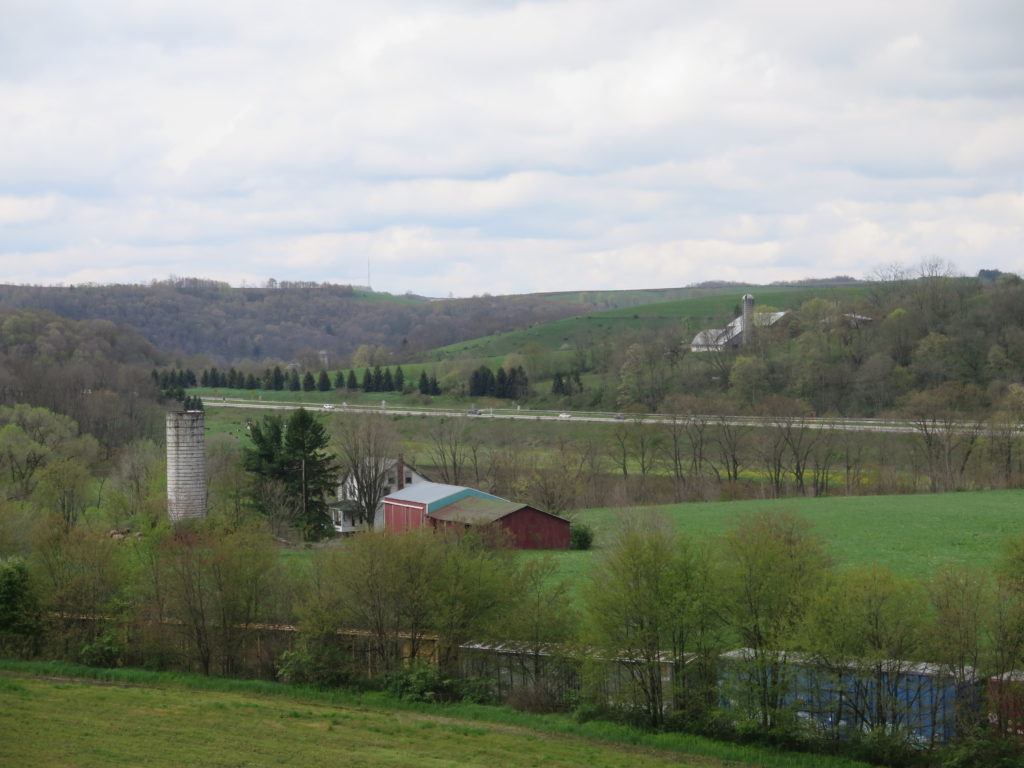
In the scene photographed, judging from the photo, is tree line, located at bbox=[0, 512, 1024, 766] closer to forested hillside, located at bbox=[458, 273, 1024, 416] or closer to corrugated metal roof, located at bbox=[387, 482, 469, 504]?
corrugated metal roof, located at bbox=[387, 482, 469, 504]

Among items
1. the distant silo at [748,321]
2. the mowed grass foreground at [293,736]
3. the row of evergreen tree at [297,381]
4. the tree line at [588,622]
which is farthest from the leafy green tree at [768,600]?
the row of evergreen tree at [297,381]

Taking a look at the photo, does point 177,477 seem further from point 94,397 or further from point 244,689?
point 94,397

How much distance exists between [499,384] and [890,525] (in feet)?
207

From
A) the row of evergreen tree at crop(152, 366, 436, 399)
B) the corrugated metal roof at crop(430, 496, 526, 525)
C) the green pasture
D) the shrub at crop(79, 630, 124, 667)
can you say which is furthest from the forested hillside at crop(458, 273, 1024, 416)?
the shrub at crop(79, 630, 124, 667)

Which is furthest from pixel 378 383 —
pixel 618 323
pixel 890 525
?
pixel 890 525

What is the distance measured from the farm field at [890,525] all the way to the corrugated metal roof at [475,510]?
312cm

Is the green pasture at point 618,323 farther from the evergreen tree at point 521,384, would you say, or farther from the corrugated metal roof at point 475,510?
the corrugated metal roof at point 475,510

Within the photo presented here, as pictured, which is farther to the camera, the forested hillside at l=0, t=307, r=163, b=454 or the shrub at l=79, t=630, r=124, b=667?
the forested hillside at l=0, t=307, r=163, b=454

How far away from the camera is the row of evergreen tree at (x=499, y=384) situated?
324 ft

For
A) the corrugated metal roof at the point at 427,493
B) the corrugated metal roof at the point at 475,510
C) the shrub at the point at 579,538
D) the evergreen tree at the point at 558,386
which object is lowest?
the shrub at the point at 579,538

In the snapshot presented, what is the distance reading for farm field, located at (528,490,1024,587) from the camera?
3197 cm

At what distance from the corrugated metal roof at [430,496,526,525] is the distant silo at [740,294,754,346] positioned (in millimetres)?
61289

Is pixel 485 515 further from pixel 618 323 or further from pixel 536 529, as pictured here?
pixel 618 323

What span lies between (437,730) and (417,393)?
8234cm
